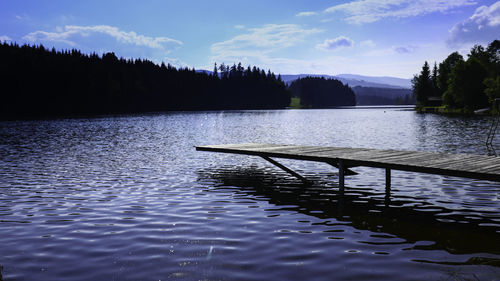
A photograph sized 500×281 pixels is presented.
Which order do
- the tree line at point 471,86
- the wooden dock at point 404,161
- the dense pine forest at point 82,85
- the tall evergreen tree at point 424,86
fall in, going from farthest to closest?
the tall evergreen tree at point 424,86
the dense pine forest at point 82,85
the tree line at point 471,86
the wooden dock at point 404,161

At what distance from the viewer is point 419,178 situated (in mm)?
16578

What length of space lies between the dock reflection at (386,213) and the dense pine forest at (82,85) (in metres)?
99.8

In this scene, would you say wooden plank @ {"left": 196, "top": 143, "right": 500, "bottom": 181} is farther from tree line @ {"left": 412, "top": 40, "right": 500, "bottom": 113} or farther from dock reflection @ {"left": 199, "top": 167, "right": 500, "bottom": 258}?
tree line @ {"left": 412, "top": 40, "right": 500, "bottom": 113}

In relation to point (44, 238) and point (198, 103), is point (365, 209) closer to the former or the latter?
point (44, 238)

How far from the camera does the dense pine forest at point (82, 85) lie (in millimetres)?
111500

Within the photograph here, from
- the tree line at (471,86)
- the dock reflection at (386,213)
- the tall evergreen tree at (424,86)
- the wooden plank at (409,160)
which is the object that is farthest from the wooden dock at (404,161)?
the tall evergreen tree at (424,86)

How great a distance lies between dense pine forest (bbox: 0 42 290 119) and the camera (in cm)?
11150

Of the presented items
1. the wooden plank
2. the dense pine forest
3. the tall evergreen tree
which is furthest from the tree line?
the dense pine forest

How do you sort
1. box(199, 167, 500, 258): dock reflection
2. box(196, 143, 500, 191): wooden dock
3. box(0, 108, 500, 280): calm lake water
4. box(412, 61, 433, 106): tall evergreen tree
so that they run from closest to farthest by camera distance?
box(0, 108, 500, 280): calm lake water < box(199, 167, 500, 258): dock reflection < box(196, 143, 500, 191): wooden dock < box(412, 61, 433, 106): tall evergreen tree

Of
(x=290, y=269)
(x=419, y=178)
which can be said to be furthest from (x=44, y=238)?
(x=419, y=178)

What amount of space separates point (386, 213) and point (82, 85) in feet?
436

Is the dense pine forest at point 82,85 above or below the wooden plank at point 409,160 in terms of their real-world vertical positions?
above

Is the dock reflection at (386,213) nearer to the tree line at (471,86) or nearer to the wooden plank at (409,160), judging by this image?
the wooden plank at (409,160)

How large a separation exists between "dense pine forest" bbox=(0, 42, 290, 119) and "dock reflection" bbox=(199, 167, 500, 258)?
99.8m
